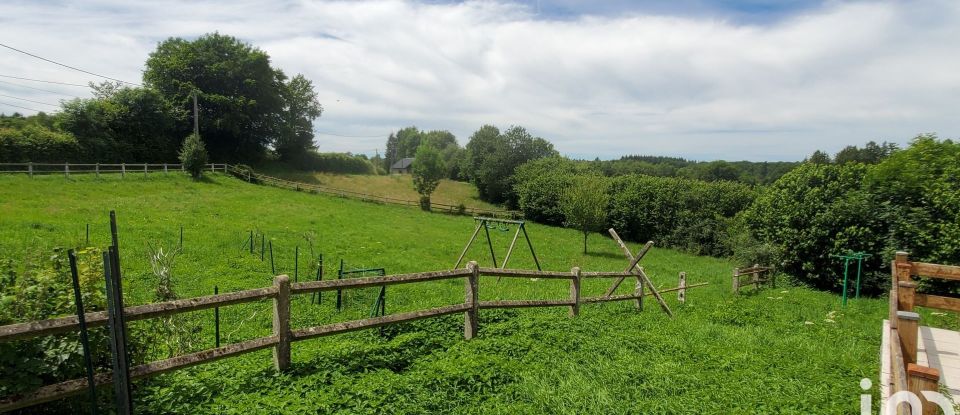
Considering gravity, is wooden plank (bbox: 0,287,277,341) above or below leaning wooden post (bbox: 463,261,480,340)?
above

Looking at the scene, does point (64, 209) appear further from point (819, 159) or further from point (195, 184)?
point (819, 159)

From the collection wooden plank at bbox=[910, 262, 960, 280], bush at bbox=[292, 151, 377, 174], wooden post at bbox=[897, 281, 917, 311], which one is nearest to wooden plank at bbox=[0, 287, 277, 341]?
wooden post at bbox=[897, 281, 917, 311]

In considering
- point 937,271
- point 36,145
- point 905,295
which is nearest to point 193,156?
point 36,145

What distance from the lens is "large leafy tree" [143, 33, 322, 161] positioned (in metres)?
45.2

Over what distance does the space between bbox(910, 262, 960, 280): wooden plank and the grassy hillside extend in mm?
41417

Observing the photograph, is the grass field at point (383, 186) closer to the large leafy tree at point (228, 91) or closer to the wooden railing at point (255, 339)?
the large leafy tree at point (228, 91)

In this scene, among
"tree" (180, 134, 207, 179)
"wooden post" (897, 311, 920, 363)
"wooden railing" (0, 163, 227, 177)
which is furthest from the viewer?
"tree" (180, 134, 207, 179)

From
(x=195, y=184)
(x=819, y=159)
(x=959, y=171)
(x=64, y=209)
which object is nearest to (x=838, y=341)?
(x=959, y=171)

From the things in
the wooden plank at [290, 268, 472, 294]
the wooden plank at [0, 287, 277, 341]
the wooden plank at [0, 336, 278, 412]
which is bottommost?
the wooden plank at [0, 336, 278, 412]

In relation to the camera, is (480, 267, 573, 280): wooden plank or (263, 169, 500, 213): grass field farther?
(263, 169, 500, 213): grass field

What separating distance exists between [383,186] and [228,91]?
1881 centimetres

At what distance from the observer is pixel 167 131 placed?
139 feet

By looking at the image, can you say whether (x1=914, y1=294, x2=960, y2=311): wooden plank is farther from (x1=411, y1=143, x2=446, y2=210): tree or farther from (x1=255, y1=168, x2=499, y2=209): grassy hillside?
(x1=255, y1=168, x2=499, y2=209): grassy hillside

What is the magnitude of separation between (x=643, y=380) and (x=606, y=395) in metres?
0.78
